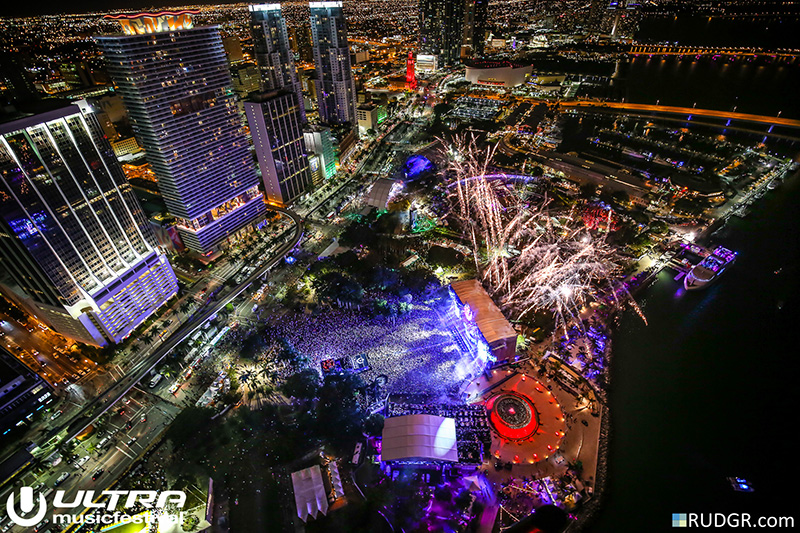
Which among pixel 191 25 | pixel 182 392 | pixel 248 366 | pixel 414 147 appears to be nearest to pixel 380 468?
pixel 248 366

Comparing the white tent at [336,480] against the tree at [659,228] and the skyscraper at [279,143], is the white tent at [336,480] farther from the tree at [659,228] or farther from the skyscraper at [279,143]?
the tree at [659,228]

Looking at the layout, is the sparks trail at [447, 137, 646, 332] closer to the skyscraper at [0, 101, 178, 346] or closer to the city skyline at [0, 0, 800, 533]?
the city skyline at [0, 0, 800, 533]

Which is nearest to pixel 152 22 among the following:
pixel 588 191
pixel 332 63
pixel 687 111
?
pixel 332 63

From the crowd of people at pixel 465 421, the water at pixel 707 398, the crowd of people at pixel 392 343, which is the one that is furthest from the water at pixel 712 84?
the crowd of people at pixel 465 421

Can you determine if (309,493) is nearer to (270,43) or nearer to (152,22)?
(152,22)

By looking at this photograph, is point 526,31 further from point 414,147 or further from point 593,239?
point 593,239

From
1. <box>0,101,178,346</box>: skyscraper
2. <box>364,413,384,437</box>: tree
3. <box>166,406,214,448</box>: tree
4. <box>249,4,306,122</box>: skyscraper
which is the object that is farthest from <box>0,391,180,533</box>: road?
<box>249,4,306,122</box>: skyscraper
